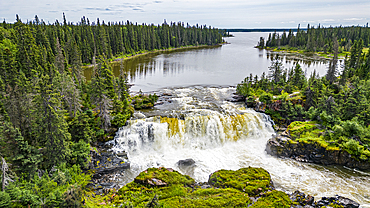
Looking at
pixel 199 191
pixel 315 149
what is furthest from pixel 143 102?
pixel 315 149

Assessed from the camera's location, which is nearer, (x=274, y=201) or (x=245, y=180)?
(x=274, y=201)

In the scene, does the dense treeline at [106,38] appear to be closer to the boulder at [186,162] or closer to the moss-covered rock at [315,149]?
the boulder at [186,162]

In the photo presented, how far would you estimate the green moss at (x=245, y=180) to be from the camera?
2031cm

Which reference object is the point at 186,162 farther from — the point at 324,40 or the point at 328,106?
the point at 324,40

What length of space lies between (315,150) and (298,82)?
83.0 ft

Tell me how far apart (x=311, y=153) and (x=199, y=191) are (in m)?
18.1

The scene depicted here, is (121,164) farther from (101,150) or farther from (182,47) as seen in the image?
(182,47)

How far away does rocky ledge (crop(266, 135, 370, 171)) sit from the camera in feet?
88.5

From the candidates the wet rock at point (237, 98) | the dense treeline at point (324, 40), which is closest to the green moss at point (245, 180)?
the wet rock at point (237, 98)

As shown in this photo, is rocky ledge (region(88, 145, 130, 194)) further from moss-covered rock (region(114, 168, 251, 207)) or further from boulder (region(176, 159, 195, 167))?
boulder (region(176, 159, 195, 167))

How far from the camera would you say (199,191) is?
19391mm

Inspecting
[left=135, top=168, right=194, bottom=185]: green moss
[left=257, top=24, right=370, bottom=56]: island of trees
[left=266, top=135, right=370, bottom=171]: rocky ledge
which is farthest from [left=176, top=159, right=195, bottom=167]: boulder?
[left=257, top=24, right=370, bottom=56]: island of trees

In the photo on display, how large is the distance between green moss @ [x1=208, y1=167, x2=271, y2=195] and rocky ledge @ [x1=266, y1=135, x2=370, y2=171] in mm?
8248

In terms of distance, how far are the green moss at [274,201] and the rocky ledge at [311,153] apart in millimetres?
11511
